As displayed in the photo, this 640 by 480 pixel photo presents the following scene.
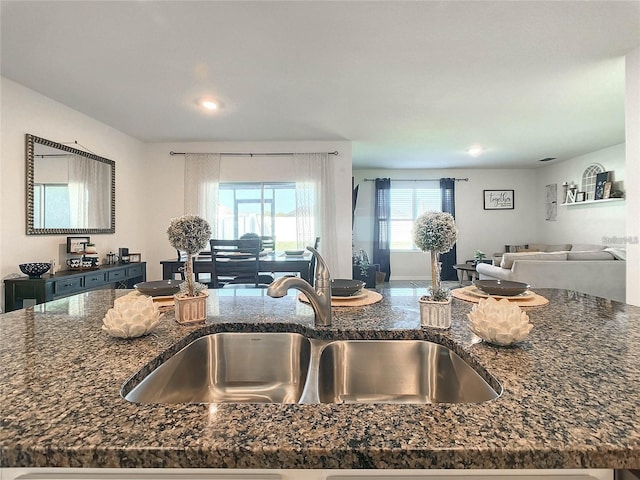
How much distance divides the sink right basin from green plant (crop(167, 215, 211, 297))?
50 centimetres

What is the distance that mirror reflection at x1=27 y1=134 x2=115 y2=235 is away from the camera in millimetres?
2941

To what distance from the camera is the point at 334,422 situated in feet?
1.62

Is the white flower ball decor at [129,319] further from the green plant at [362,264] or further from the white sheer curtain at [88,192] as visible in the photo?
the green plant at [362,264]

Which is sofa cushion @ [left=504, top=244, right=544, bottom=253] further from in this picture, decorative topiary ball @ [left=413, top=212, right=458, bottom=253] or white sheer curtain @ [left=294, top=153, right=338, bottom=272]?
decorative topiary ball @ [left=413, top=212, right=458, bottom=253]

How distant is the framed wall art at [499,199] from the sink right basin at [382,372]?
23.2ft

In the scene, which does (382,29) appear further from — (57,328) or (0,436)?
(0,436)

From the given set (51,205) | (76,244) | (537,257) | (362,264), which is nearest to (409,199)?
(362,264)

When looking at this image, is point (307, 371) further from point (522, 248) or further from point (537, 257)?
point (522, 248)

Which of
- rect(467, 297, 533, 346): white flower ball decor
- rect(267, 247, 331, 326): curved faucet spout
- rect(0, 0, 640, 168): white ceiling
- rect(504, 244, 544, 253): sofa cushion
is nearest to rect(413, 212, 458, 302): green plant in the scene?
rect(467, 297, 533, 346): white flower ball decor

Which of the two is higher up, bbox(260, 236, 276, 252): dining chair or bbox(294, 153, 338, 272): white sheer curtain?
bbox(294, 153, 338, 272): white sheer curtain

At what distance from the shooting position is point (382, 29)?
82.7 inches

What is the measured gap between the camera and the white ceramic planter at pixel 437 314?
966 millimetres

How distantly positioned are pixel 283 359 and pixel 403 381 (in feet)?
1.24

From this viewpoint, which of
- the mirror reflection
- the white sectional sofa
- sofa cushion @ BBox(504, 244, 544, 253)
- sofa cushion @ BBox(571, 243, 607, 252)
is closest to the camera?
the mirror reflection
